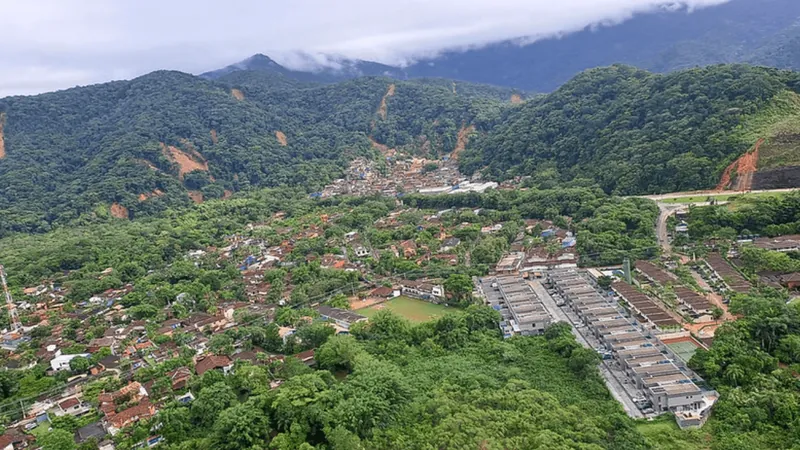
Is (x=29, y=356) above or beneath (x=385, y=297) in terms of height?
above

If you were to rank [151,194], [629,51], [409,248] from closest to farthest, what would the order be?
[409,248], [151,194], [629,51]

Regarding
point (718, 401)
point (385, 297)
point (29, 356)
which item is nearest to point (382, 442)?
point (718, 401)

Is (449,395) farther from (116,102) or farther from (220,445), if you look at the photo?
(116,102)

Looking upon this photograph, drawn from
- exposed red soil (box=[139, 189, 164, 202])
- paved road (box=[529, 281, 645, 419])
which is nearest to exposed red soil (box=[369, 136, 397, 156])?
exposed red soil (box=[139, 189, 164, 202])

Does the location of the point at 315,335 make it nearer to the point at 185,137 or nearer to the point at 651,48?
the point at 185,137

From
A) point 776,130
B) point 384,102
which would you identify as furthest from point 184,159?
point 776,130

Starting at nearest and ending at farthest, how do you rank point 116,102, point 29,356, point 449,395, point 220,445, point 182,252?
point 220,445
point 449,395
point 29,356
point 182,252
point 116,102

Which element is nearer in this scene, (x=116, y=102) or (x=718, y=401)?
(x=718, y=401)
